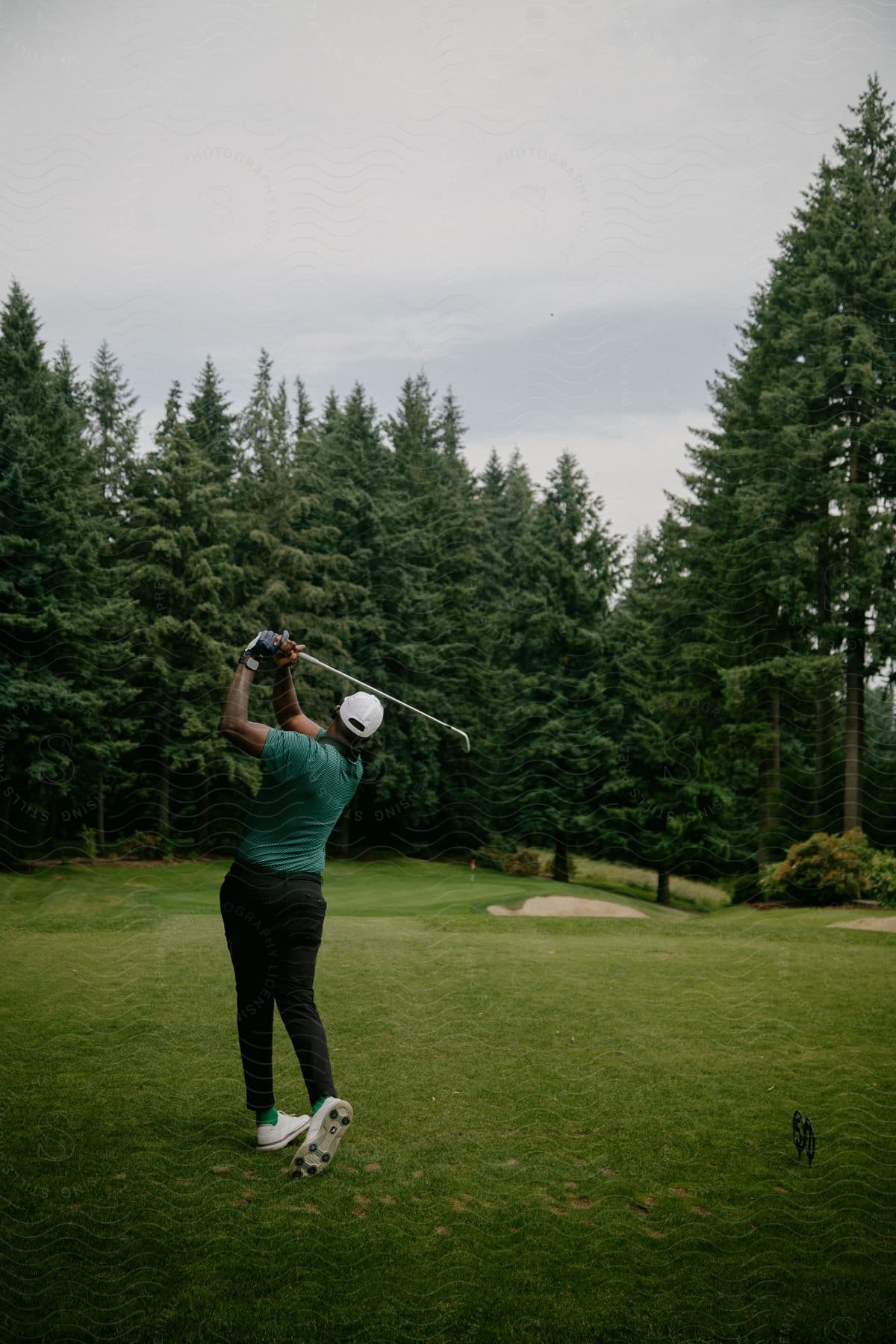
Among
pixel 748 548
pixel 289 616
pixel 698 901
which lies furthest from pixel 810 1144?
pixel 289 616

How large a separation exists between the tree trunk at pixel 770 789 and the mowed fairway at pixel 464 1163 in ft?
38.6

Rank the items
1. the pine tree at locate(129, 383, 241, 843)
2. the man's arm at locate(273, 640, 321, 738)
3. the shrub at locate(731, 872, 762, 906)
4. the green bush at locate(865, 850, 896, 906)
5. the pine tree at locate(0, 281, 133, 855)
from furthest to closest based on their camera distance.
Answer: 1. the pine tree at locate(129, 383, 241, 843)
2. the shrub at locate(731, 872, 762, 906)
3. the pine tree at locate(0, 281, 133, 855)
4. the green bush at locate(865, 850, 896, 906)
5. the man's arm at locate(273, 640, 321, 738)

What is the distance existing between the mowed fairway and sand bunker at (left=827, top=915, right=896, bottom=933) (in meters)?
4.24

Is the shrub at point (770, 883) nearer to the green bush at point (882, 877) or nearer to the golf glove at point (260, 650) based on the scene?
the green bush at point (882, 877)

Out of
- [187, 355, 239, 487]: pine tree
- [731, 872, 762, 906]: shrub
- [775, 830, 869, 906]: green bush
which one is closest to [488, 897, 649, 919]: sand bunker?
[775, 830, 869, 906]: green bush

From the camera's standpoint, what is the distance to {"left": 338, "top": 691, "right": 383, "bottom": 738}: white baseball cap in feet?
13.5

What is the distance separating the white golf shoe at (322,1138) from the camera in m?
3.58

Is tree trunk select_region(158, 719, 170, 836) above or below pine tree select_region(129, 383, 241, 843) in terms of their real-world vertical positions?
below

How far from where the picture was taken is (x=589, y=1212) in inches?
134

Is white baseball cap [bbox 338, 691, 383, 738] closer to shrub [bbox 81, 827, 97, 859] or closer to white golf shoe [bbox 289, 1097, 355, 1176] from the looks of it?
white golf shoe [bbox 289, 1097, 355, 1176]

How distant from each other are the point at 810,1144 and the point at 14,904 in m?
11.2

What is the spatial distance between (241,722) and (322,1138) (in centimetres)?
163

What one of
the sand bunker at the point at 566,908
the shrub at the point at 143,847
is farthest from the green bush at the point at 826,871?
the shrub at the point at 143,847

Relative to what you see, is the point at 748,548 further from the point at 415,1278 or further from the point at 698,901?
the point at 415,1278
